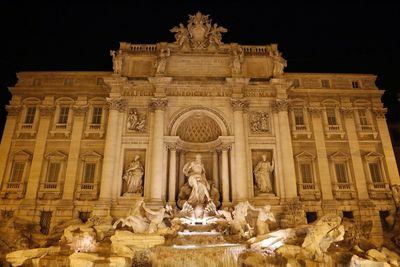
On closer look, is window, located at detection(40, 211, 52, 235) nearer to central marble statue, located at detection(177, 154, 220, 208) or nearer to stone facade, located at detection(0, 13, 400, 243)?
stone facade, located at detection(0, 13, 400, 243)

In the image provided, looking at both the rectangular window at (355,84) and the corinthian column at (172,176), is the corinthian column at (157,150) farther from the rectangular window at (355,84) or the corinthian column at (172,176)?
the rectangular window at (355,84)

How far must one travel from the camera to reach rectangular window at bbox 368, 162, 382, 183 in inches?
1008

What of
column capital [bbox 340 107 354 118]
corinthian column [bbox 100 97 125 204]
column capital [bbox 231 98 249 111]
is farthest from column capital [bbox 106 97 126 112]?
column capital [bbox 340 107 354 118]

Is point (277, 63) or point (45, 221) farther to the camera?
point (277, 63)

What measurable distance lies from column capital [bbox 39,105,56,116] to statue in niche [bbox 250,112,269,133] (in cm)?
1674

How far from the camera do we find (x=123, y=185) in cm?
2380

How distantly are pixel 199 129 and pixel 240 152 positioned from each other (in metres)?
4.53

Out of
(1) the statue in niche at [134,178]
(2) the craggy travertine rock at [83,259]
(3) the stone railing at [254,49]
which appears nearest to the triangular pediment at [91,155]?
(1) the statue in niche at [134,178]

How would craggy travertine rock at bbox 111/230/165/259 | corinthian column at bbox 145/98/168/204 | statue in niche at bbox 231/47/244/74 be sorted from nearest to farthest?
1. craggy travertine rock at bbox 111/230/165/259
2. corinthian column at bbox 145/98/168/204
3. statue in niche at bbox 231/47/244/74

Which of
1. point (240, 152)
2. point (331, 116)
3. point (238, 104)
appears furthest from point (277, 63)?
point (240, 152)

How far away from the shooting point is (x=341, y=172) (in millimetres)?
25750

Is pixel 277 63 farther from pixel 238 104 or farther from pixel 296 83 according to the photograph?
pixel 238 104

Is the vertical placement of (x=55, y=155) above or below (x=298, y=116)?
below

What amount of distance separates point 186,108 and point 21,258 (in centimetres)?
1478
